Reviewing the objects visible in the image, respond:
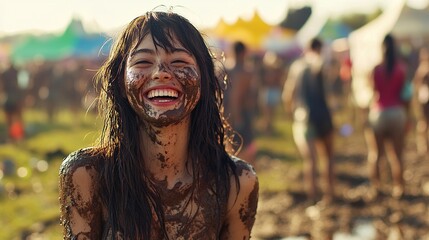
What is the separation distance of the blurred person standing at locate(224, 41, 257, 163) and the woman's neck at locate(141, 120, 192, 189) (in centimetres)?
549

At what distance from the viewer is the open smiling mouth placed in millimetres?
2469

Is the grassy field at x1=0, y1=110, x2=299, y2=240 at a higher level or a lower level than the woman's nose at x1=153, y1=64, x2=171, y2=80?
lower

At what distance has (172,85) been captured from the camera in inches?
97.3

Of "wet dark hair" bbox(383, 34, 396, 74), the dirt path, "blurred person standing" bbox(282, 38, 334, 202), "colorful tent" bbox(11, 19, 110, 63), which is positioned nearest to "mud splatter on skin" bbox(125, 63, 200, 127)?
the dirt path

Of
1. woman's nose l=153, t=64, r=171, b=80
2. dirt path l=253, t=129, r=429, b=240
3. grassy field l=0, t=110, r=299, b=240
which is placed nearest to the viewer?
woman's nose l=153, t=64, r=171, b=80

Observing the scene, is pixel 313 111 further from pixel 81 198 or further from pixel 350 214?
pixel 81 198

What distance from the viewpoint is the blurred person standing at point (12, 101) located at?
15.8m

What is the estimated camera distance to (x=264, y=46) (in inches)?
1018

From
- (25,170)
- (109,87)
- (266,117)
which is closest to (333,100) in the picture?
(266,117)

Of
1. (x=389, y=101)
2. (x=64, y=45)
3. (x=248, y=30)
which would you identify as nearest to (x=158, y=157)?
(x=389, y=101)

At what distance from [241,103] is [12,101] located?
29.7 ft

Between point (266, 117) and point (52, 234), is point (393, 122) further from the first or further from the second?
point (266, 117)

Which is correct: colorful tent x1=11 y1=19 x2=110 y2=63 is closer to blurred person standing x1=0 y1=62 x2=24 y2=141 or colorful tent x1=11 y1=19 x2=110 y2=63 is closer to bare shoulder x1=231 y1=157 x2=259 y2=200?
blurred person standing x1=0 y1=62 x2=24 y2=141

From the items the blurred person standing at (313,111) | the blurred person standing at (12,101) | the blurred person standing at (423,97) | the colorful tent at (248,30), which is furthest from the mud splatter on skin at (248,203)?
the colorful tent at (248,30)
